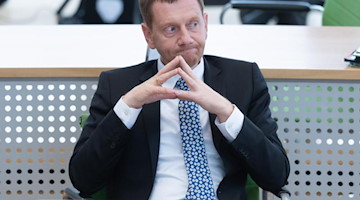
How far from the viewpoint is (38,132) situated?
3053mm

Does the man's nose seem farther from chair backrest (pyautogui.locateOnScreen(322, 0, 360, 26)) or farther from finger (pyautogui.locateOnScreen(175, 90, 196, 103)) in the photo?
chair backrest (pyautogui.locateOnScreen(322, 0, 360, 26))

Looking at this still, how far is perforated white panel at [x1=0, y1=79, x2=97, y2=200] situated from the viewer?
3006mm

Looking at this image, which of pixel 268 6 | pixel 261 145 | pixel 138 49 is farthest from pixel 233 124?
pixel 268 6

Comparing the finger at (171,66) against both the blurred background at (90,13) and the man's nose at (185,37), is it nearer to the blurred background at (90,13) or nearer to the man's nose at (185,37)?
the man's nose at (185,37)

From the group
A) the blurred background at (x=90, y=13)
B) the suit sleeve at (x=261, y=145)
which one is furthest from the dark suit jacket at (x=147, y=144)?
the blurred background at (x=90, y=13)

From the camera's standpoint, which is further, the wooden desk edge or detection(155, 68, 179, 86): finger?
the wooden desk edge

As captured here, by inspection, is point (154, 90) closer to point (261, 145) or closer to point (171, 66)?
point (171, 66)

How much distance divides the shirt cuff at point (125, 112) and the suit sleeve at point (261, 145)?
0.31 meters

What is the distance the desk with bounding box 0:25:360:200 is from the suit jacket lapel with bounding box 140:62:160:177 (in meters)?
0.41

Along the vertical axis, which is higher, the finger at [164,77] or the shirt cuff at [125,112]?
the finger at [164,77]

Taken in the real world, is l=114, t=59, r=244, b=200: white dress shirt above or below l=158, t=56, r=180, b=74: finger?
below

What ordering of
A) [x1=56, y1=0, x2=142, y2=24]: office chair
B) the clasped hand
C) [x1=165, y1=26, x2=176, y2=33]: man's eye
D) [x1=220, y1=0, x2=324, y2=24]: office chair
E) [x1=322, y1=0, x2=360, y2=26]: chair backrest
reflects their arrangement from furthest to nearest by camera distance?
[x1=56, y1=0, x2=142, y2=24]: office chair < [x1=220, y1=0, x2=324, y2=24]: office chair < [x1=322, y1=0, x2=360, y2=26]: chair backrest < [x1=165, y1=26, x2=176, y2=33]: man's eye < the clasped hand

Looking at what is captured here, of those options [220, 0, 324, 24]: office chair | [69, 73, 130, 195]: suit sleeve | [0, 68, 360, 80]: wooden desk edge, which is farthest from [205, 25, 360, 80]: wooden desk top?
[220, 0, 324, 24]: office chair

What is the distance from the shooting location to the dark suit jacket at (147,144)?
2438mm
